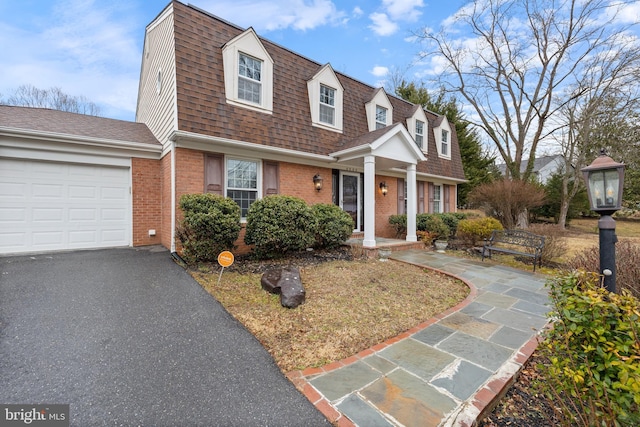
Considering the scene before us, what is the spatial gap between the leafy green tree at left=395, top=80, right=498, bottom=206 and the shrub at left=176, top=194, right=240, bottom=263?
752 inches

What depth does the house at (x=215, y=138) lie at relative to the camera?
21.0 ft

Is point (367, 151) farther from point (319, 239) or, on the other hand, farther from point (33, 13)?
point (33, 13)

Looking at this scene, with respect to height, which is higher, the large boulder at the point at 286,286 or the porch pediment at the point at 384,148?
the porch pediment at the point at 384,148

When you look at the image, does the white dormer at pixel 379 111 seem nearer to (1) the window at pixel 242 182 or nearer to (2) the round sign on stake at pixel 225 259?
(1) the window at pixel 242 182

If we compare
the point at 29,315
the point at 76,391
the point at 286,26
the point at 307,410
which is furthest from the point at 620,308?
the point at 286,26

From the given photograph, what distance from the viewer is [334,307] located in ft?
13.2

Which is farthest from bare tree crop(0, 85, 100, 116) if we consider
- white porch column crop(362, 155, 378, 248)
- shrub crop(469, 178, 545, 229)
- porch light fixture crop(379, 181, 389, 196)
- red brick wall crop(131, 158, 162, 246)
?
shrub crop(469, 178, 545, 229)

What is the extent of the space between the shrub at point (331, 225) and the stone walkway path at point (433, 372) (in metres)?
3.76

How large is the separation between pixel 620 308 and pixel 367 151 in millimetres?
6798

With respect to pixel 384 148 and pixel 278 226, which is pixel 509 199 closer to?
pixel 384 148

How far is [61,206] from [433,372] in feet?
28.5

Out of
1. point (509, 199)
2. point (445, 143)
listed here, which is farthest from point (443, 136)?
point (509, 199)

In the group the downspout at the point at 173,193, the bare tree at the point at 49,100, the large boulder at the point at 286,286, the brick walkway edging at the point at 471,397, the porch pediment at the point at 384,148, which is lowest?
the brick walkway edging at the point at 471,397

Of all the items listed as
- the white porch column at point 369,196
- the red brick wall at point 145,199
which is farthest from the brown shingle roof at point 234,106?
the red brick wall at point 145,199
